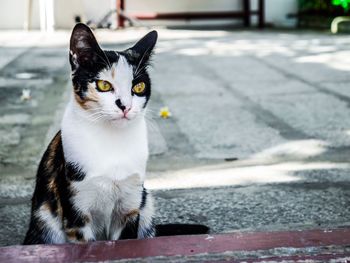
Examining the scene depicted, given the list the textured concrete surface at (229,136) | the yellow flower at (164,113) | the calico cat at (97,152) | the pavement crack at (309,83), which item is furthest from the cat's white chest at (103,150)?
the pavement crack at (309,83)

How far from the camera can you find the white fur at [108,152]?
1.81 meters

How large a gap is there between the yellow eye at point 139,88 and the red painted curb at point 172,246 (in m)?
0.47

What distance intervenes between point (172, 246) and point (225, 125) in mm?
2220

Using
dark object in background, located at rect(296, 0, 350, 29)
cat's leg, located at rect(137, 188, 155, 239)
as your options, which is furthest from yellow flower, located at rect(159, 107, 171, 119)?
dark object in background, located at rect(296, 0, 350, 29)

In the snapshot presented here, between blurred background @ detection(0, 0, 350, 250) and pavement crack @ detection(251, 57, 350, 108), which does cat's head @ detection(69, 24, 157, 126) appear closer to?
blurred background @ detection(0, 0, 350, 250)

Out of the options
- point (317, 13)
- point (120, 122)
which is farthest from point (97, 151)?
point (317, 13)

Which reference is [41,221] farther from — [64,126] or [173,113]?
[173,113]

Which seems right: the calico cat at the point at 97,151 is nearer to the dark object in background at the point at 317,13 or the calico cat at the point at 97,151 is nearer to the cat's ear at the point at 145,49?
the cat's ear at the point at 145,49

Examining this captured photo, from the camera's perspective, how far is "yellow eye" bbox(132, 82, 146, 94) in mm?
1875

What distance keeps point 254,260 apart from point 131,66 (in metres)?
0.72

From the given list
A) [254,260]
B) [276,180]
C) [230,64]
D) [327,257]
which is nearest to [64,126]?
[254,260]

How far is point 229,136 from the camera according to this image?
11.7ft

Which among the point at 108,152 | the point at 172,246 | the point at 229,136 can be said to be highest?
the point at 108,152

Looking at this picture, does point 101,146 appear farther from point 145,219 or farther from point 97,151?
point 145,219
